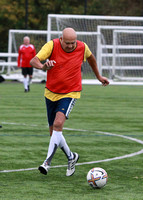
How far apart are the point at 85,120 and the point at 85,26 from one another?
52.0ft

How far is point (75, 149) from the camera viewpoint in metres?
8.72

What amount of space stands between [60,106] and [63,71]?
440 millimetres

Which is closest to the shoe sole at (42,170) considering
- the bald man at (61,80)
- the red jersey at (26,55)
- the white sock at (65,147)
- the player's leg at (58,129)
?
the player's leg at (58,129)

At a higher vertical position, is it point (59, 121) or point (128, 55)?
point (59, 121)

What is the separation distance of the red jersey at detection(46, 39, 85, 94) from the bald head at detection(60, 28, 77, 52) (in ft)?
0.39

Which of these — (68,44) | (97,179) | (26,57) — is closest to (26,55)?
(26,57)

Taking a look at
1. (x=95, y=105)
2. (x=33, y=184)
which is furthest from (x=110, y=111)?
(x=33, y=184)

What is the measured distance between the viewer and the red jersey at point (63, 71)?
6.82 meters

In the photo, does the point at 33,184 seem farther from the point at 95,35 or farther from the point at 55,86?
the point at 95,35

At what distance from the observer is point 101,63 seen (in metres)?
26.9

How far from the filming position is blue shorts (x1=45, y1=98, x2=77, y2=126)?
6805mm

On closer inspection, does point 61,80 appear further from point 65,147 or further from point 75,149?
point 75,149

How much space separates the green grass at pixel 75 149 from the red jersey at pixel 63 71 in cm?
108

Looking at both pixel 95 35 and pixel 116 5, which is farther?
pixel 116 5
